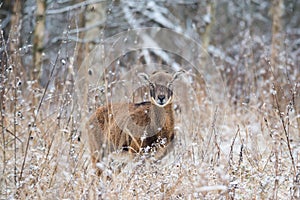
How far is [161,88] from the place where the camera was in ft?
16.5

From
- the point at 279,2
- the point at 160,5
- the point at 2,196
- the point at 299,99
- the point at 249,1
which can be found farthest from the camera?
the point at 249,1

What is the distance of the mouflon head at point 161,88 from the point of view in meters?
5.02

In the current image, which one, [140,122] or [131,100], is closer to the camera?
[140,122]

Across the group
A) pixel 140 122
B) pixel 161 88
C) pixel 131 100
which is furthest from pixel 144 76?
pixel 140 122

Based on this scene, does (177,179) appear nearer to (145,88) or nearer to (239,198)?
(239,198)

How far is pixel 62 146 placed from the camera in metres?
4.21

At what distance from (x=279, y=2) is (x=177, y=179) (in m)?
6.66

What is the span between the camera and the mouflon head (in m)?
5.02

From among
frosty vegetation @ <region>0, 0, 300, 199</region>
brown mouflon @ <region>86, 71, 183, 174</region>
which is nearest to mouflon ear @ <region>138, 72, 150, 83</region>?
brown mouflon @ <region>86, 71, 183, 174</region>

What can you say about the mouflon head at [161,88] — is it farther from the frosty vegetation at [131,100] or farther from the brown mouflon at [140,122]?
the frosty vegetation at [131,100]

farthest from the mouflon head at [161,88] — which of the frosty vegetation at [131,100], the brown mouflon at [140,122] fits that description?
the frosty vegetation at [131,100]

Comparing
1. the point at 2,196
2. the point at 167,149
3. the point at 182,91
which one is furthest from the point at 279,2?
the point at 2,196

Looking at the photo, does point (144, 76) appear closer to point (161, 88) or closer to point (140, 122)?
point (161, 88)

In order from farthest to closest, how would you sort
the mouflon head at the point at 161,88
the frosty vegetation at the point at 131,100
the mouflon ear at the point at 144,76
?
1. the mouflon ear at the point at 144,76
2. the mouflon head at the point at 161,88
3. the frosty vegetation at the point at 131,100
